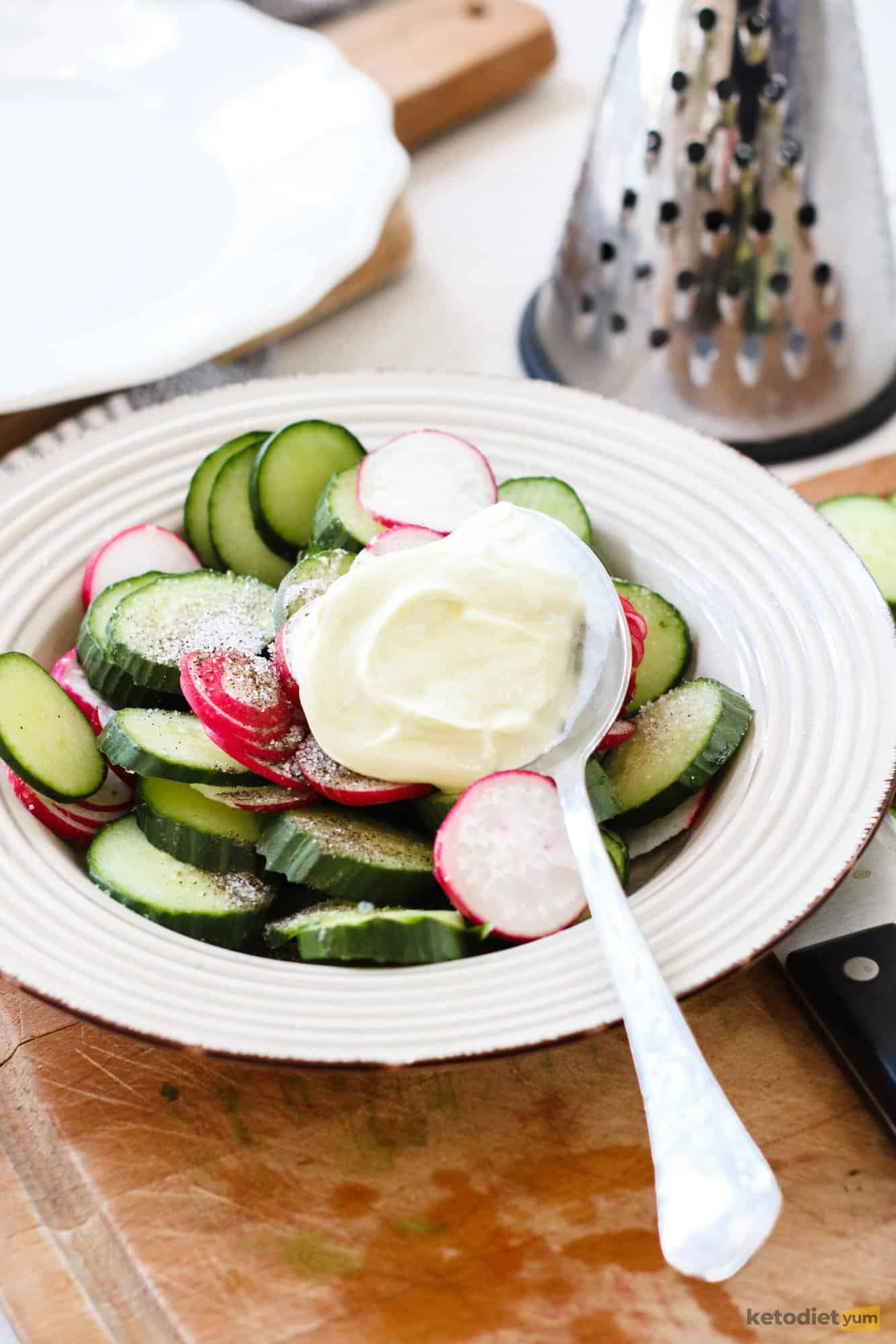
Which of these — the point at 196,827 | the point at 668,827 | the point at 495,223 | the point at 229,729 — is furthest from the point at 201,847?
the point at 495,223

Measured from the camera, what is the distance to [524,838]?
4.48 feet

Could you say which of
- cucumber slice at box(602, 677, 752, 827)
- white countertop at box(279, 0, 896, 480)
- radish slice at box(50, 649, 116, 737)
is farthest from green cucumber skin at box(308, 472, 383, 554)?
white countertop at box(279, 0, 896, 480)

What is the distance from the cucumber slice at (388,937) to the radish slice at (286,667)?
0.32 meters

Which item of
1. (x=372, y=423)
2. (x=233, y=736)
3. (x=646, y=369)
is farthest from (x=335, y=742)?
(x=646, y=369)

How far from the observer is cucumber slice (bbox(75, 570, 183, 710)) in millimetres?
1612

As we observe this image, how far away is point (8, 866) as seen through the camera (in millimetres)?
1390

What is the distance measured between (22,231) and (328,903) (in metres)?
1.91

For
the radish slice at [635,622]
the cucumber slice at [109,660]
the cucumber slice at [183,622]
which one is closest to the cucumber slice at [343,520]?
the cucumber slice at [183,622]

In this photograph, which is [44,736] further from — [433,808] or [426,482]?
[426,482]

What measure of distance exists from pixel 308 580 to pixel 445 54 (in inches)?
85.8

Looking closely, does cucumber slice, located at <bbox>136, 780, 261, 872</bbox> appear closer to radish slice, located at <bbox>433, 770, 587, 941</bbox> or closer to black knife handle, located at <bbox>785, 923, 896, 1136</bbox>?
radish slice, located at <bbox>433, 770, 587, 941</bbox>

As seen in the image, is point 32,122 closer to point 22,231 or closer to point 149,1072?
point 22,231

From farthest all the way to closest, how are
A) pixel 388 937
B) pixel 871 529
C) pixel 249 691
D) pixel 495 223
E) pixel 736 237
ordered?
pixel 495 223 < pixel 736 237 < pixel 871 529 < pixel 249 691 < pixel 388 937

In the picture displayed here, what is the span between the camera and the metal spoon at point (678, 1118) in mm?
1041
